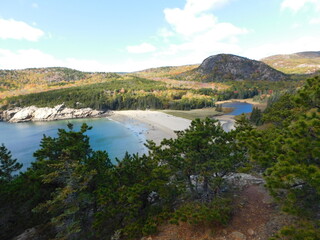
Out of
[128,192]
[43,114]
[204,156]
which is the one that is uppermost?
[204,156]

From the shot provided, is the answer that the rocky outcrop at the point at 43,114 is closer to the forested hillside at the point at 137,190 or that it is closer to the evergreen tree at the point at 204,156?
the forested hillside at the point at 137,190

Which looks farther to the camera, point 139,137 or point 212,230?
point 139,137

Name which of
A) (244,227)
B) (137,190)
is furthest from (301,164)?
(137,190)

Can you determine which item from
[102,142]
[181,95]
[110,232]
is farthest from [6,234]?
[181,95]

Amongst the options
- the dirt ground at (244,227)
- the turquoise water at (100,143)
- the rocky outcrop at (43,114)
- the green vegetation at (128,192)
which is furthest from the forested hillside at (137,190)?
the rocky outcrop at (43,114)

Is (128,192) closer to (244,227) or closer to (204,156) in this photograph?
(204,156)

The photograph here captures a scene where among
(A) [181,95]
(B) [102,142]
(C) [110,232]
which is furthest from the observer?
(A) [181,95]

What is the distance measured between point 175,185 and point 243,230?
499cm

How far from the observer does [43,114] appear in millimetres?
105625

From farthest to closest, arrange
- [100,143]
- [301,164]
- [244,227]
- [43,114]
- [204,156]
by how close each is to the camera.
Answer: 1. [43,114]
2. [100,143]
3. [204,156]
4. [244,227]
5. [301,164]

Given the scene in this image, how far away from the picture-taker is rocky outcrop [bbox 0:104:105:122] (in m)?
105

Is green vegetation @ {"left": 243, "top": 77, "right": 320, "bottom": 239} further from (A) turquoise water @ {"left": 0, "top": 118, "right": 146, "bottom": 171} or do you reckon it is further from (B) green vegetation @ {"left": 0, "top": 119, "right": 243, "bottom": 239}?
(A) turquoise water @ {"left": 0, "top": 118, "right": 146, "bottom": 171}

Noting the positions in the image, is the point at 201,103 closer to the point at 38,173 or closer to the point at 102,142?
the point at 102,142

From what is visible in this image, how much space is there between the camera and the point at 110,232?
1309 centimetres
